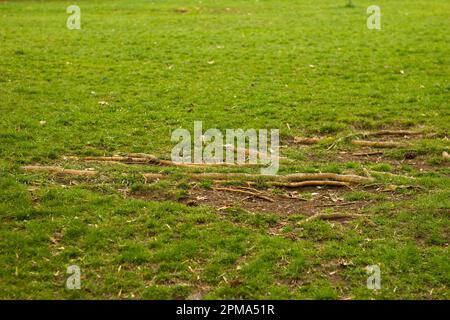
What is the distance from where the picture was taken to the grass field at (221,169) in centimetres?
805

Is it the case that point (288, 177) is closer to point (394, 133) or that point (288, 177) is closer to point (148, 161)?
point (148, 161)

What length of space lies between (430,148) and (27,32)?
53.2 ft

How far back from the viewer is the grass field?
8047 millimetres

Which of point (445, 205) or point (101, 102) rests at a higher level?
point (101, 102)

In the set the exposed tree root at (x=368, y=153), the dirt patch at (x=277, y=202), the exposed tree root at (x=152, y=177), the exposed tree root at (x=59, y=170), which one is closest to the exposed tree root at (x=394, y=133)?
the exposed tree root at (x=368, y=153)

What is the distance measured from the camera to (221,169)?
11.3 m

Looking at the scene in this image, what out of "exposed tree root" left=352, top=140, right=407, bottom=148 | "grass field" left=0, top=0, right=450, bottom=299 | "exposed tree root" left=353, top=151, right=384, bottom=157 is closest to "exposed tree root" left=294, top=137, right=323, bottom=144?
"grass field" left=0, top=0, right=450, bottom=299

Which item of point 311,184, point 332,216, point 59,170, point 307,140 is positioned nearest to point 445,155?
point 307,140

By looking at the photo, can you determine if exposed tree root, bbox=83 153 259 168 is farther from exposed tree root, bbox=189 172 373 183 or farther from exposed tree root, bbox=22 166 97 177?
exposed tree root, bbox=22 166 97 177

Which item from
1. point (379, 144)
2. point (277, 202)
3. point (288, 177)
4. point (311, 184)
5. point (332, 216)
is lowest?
point (332, 216)

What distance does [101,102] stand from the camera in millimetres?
15586

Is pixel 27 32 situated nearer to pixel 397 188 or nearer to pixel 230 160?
pixel 230 160

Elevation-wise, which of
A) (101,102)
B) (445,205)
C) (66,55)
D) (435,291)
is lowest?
(435,291)

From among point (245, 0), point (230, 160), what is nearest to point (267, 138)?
point (230, 160)
